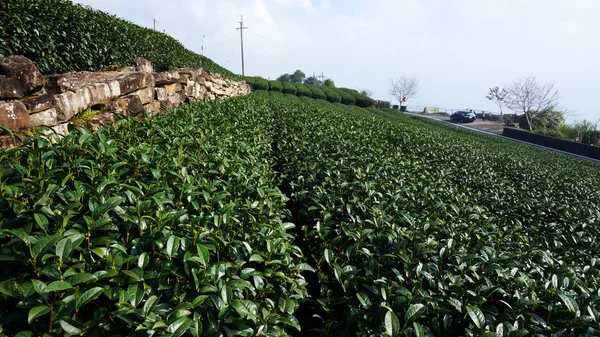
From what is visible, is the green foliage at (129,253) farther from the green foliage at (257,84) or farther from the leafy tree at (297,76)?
the leafy tree at (297,76)

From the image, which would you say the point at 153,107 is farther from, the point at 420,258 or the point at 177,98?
the point at 420,258

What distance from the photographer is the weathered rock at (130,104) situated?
15.2 ft

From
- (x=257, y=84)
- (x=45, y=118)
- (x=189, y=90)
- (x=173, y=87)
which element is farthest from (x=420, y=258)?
(x=257, y=84)

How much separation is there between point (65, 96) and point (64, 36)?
215 centimetres

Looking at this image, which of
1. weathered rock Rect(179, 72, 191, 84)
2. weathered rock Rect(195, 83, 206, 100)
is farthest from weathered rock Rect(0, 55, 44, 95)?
weathered rock Rect(195, 83, 206, 100)

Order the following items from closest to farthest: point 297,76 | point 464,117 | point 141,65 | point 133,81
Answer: point 133,81 → point 141,65 → point 464,117 → point 297,76

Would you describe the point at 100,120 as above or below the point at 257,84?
below

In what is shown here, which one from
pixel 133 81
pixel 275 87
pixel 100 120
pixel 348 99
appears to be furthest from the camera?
pixel 348 99

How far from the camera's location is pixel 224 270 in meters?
1.58

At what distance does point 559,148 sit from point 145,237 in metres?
29.7

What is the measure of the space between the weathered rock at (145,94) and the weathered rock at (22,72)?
→ 177cm

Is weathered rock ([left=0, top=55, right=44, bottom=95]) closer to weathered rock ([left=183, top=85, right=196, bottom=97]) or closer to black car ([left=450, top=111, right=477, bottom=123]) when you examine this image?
weathered rock ([left=183, top=85, right=196, bottom=97])

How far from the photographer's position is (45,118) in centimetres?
326

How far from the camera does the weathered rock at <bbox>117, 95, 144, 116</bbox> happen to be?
182 inches
